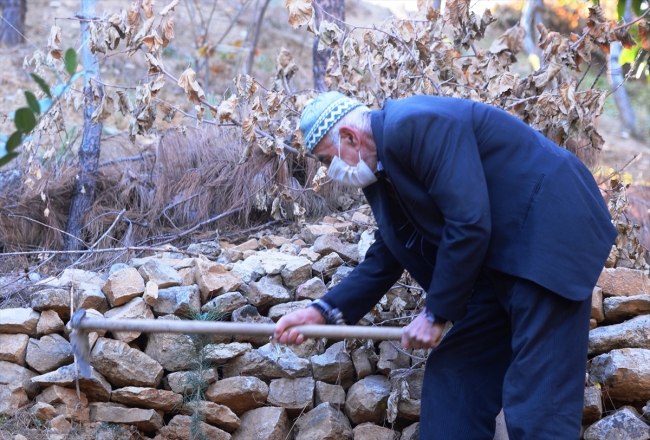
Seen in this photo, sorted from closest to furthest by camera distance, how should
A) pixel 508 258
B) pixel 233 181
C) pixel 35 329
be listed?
1. pixel 508 258
2. pixel 35 329
3. pixel 233 181

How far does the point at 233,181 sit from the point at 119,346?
5.43 feet

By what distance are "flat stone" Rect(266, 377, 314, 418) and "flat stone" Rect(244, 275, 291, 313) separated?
41 cm

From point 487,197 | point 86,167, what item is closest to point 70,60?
point 487,197

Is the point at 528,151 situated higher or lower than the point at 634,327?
higher

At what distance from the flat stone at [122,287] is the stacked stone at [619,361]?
217 centimetres

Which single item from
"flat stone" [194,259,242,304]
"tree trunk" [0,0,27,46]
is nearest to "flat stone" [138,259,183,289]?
"flat stone" [194,259,242,304]

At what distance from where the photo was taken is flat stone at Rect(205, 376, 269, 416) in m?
3.32

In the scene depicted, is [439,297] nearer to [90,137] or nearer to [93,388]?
[93,388]

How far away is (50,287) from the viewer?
138 inches

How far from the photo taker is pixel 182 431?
3.27 metres

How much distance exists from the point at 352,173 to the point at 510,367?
821 mm

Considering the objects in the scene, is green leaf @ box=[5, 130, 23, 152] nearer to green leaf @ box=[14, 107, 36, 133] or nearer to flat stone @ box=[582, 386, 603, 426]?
green leaf @ box=[14, 107, 36, 133]

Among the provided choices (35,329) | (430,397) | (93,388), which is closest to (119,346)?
(93,388)

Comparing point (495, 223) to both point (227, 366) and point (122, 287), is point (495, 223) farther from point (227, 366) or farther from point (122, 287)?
point (122, 287)
